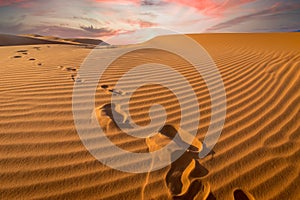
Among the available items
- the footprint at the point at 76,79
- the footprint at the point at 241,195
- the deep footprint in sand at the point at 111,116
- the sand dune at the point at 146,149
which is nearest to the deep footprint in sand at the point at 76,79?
the footprint at the point at 76,79

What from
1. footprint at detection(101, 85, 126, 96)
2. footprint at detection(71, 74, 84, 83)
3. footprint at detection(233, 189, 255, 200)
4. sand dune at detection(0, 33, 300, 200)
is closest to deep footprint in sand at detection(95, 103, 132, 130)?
sand dune at detection(0, 33, 300, 200)

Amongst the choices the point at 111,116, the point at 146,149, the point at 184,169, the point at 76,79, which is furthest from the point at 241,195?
the point at 76,79

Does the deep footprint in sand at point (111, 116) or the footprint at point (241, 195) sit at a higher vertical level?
the deep footprint in sand at point (111, 116)

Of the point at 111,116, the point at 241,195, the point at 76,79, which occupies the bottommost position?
the point at 241,195

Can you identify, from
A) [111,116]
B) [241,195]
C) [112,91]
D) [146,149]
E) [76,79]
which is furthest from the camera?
[76,79]

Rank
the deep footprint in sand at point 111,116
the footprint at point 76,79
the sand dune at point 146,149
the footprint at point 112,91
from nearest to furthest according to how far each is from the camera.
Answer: the sand dune at point 146,149
the deep footprint in sand at point 111,116
the footprint at point 112,91
the footprint at point 76,79

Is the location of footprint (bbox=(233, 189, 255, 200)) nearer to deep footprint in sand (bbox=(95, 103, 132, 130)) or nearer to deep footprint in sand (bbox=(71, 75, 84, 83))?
deep footprint in sand (bbox=(95, 103, 132, 130))

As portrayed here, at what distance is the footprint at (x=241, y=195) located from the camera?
1.60 meters

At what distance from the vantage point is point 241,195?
63.9 inches

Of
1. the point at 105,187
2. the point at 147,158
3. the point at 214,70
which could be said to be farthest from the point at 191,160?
the point at 214,70

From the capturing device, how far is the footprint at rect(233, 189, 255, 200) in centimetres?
160

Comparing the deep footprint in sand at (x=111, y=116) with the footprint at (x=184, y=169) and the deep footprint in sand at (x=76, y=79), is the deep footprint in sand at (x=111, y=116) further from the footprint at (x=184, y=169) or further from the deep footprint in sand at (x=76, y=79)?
the deep footprint in sand at (x=76, y=79)

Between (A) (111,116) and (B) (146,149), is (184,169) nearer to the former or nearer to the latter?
(B) (146,149)

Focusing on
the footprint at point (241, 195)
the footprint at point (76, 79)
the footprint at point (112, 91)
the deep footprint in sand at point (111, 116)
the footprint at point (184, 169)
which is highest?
the footprint at point (76, 79)
